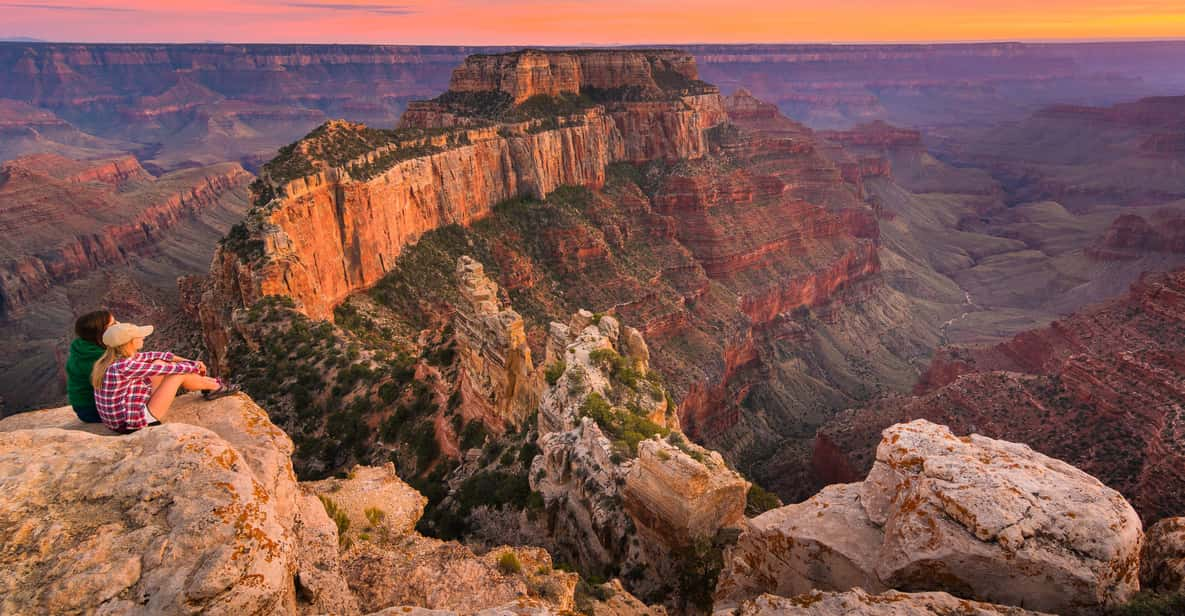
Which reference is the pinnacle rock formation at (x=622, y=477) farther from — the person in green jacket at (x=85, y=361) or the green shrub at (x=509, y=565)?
the person in green jacket at (x=85, y=361)

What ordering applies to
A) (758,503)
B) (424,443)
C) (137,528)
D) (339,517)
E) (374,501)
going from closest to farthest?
(137,528) → (339,517) → (374,501) → (758,503) → (424,443)

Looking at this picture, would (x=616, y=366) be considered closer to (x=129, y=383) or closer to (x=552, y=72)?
(x=129, y=383)

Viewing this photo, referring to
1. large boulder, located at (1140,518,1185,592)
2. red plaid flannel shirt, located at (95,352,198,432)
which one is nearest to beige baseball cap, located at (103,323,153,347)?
red plaid flannel shirt, located at (95,352,198,432)

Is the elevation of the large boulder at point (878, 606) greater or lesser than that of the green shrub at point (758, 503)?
greater

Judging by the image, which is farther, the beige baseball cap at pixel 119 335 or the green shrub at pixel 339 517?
the green shrub at pixel 339 517

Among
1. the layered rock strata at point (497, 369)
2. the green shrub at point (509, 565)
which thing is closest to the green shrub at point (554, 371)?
the layered rock strata at point (497, 369)

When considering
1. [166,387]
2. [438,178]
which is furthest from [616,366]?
[438,178]
